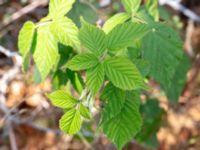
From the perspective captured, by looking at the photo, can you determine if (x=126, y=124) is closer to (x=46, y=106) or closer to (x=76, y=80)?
(x=76, y=80)

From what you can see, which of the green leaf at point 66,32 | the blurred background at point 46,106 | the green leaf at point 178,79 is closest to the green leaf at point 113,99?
the green leaf at point 66,32

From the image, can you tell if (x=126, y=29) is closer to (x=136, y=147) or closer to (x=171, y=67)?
(x=171, y=67)

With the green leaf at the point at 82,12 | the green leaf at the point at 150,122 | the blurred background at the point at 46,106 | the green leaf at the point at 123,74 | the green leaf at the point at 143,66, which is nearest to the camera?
the green leaf at the point at 123,74

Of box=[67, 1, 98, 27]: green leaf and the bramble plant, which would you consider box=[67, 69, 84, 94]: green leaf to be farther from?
box=[67, 1, 98, 27]: green leaf

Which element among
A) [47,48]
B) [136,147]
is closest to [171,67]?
[47,48]

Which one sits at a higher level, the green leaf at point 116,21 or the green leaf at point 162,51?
the green leaf at point 116,21

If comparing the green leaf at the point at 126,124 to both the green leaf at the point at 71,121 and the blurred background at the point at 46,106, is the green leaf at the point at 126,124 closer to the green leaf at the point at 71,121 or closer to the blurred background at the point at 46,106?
the green leaf at the point at 71,121

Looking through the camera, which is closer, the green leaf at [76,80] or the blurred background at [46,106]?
the green leaf at [76,80]

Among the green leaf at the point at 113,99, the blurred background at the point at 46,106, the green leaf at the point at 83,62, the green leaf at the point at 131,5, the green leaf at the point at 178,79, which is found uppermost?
the green leaf at the point at 83,62
